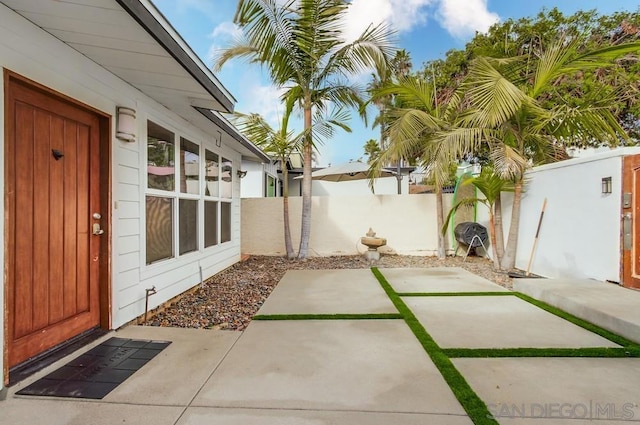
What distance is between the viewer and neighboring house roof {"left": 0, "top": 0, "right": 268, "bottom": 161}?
2121mm

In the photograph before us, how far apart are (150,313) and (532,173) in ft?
22.0

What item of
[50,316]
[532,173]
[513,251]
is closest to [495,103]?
[532,173]

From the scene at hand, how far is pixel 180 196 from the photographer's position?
4621 mm

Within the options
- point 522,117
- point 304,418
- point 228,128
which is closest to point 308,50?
point 228,128

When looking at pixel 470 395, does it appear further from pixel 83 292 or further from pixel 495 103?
pixel 495 103

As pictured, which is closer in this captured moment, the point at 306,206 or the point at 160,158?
the point at 160,158

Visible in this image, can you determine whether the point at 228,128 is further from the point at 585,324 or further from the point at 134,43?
the point at 585,324

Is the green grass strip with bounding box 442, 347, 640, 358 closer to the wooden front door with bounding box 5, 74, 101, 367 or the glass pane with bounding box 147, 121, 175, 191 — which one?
the wooden front door with bounding box 5, 74, 101, 367

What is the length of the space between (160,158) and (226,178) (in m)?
2.65

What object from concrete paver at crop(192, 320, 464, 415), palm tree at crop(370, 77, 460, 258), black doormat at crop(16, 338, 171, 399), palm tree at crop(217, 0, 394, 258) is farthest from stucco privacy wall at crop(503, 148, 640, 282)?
black doormat at crop(16, 338, 171, 399)

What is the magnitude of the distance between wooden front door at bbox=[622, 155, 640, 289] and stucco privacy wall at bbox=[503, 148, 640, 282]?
94 mm

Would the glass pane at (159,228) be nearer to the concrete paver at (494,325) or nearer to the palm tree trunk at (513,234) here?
the concrete paver at (494,325)

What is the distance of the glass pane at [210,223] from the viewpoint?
5.70 metres

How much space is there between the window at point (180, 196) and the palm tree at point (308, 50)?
243 centimetres
